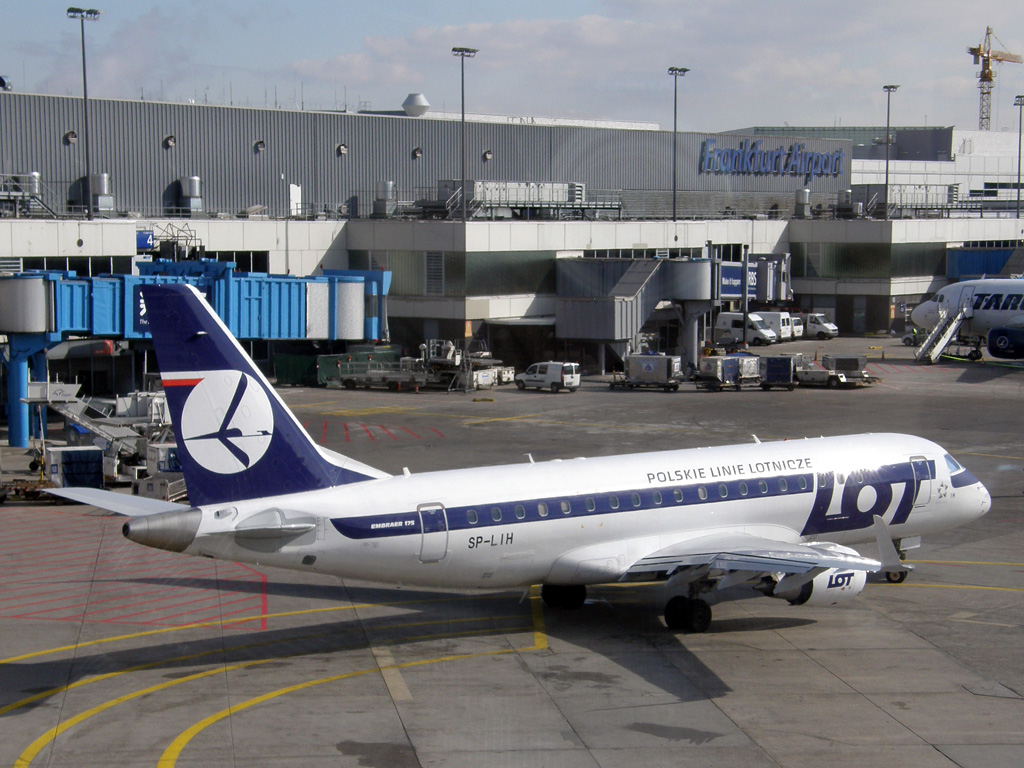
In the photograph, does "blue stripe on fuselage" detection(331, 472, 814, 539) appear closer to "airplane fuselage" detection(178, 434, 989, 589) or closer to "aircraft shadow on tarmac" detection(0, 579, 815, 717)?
"airplane fuselage" detection(178, 434, 989, 589)

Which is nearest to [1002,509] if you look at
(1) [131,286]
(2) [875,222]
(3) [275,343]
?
(1) [131,286]

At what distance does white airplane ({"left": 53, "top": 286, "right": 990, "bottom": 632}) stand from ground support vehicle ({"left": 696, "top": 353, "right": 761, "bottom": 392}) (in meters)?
45.0

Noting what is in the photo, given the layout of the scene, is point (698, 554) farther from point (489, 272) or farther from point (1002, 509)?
point (489, 272)

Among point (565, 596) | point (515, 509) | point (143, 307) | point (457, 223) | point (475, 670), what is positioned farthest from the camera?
point (457, 223)

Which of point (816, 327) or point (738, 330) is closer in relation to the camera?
point (738, 330)

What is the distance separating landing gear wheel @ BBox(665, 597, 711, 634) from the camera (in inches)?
1139

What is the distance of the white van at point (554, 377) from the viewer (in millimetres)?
79125

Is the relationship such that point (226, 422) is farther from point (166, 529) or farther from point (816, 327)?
point (816, 327)

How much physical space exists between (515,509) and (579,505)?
1.83 meters

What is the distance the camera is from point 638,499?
97.9 ft

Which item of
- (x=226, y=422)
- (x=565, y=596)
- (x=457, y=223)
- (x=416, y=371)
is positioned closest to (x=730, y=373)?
(x=416, y=371)

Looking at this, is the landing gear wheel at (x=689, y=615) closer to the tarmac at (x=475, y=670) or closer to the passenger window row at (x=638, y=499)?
the tarmac at (x=475, y=670)

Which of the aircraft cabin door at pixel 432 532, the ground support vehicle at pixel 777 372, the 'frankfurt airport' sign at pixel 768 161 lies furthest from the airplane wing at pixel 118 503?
the 'frankfurt airport' sign at pixel 768 161

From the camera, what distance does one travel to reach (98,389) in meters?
72.6
